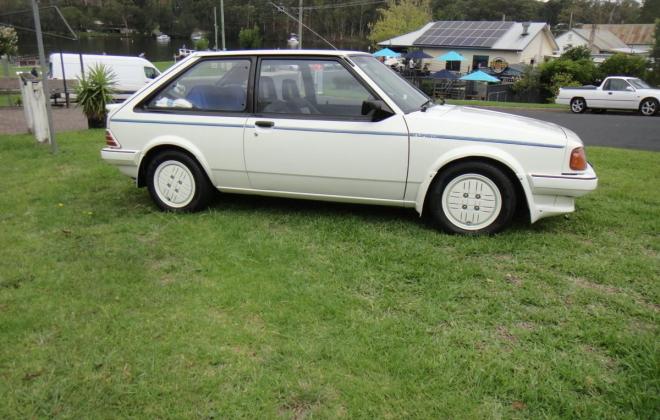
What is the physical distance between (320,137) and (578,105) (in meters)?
20.4

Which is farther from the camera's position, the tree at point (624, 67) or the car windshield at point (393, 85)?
the tree at point (624, 67)

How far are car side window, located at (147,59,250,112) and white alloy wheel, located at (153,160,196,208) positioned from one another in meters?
0.59

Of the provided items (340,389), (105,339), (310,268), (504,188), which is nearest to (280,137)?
(310,268)

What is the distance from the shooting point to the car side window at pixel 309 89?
491 centimetres

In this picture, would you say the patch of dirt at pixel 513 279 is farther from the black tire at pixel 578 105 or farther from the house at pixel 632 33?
the house at pixel 632 33

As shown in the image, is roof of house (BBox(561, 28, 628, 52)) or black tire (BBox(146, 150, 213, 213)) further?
roof of house (BBox(561, 28, 628, 52))

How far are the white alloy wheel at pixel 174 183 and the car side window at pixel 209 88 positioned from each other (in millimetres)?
595

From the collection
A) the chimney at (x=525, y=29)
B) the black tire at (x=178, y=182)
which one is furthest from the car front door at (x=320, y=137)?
the chimney at (x=525, y=29)

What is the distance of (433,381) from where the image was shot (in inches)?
110

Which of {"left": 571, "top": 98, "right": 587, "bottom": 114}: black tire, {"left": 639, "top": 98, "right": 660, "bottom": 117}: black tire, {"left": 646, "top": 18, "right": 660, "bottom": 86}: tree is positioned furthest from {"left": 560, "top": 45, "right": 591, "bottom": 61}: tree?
{"left": 639, "top": 98, "right": 660, "bottom": 117}: black tire

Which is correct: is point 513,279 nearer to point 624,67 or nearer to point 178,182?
point 178,182

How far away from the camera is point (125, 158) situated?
551 cm

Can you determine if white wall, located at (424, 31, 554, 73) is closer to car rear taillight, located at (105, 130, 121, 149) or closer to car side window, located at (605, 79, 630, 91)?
car side window, located at (605, 79, 630, 91)

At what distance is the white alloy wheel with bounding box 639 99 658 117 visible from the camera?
2028 centimetres
